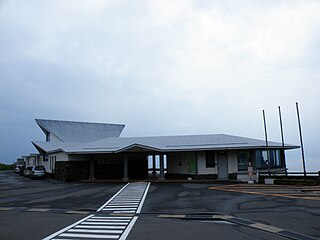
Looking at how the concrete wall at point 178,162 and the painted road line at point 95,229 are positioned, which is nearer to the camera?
the painted road line at point 95,229

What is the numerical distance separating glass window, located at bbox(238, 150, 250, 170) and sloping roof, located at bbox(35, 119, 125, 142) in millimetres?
25106

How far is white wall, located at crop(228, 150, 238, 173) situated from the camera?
910 inches

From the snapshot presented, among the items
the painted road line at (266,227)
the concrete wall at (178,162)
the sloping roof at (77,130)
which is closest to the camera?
the painted road line at (266,227)

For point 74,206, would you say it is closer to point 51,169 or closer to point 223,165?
point 223,165

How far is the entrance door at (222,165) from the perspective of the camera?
2334 centimetres

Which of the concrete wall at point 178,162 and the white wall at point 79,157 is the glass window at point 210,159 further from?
the white wall at point 79,157

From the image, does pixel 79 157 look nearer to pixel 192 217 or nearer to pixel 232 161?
pixel 232 161

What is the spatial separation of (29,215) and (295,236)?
8.14 meters

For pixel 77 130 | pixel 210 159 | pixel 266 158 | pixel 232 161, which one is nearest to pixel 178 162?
pixel 210 159

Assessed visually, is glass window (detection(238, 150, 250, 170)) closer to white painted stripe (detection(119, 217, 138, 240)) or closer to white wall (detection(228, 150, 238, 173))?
white wall (detection(228, 150, 238, 173))

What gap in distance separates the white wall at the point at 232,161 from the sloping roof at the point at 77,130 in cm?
2458

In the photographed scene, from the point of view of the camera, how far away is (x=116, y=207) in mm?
11812

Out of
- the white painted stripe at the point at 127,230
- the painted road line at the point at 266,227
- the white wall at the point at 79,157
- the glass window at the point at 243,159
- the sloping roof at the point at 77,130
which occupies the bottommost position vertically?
the painted road line at the point at 266,227

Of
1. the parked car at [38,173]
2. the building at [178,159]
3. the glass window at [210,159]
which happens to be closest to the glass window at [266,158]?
the building at [178,159]
